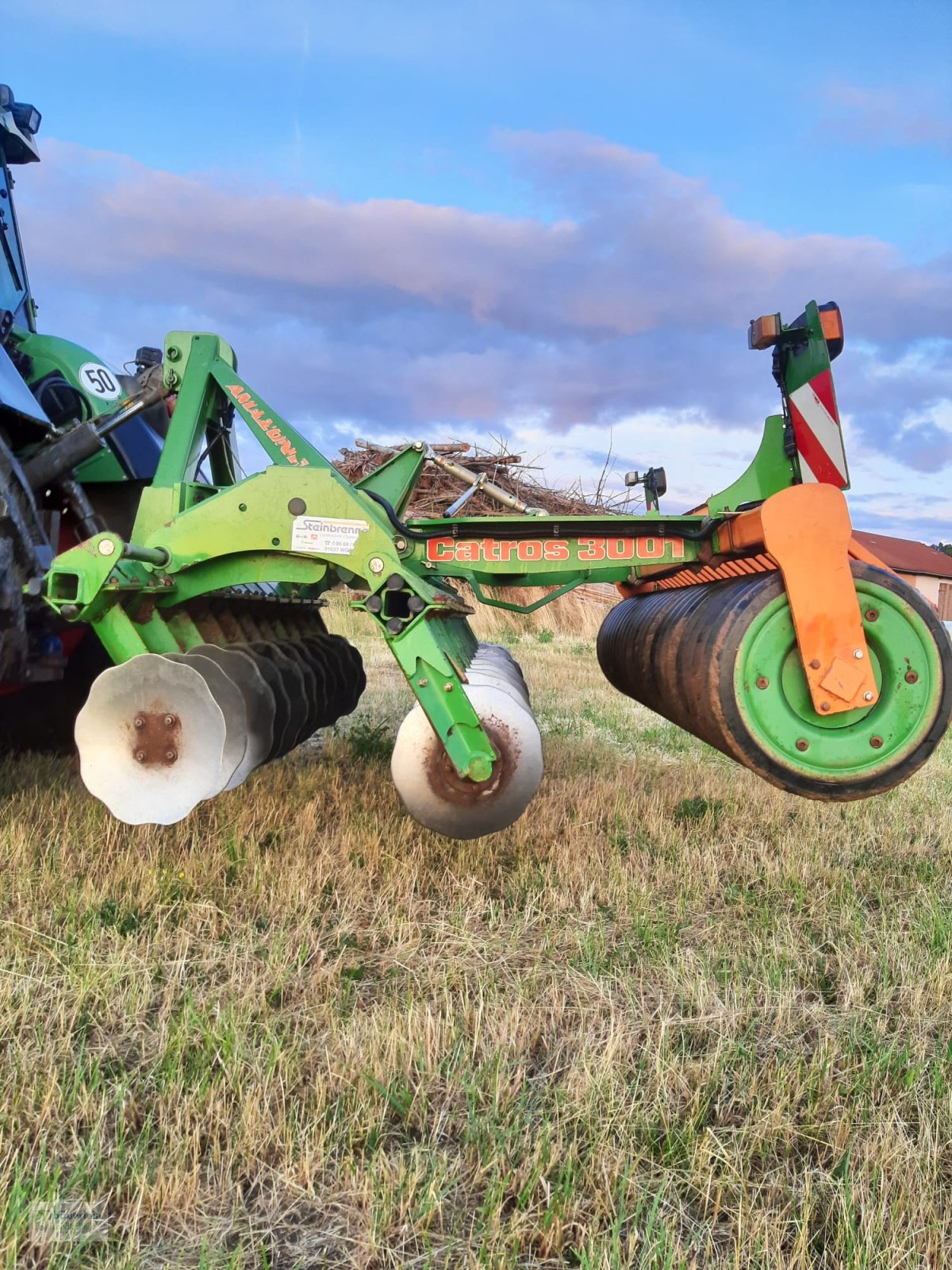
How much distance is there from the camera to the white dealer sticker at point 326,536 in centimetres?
297

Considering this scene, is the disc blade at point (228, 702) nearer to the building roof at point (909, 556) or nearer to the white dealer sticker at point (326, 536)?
the white dealer sticker at point (326, 536)

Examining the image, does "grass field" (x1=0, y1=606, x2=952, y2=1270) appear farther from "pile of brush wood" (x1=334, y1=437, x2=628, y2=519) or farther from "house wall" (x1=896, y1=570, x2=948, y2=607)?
"house wall" (x1=896, y1=570, x2=948, y2=607)

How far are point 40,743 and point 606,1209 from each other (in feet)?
12.1

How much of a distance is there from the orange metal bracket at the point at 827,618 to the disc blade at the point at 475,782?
2.95ft

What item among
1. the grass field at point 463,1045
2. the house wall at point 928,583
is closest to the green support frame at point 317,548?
the grass field at point 463,1045

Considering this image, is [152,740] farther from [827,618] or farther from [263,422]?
[827,618]

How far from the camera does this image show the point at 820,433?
346 cm

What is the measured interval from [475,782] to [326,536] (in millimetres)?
955

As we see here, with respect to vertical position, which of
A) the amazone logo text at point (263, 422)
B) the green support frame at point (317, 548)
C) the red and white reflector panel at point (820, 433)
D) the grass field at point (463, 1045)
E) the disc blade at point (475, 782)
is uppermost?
the amazone logo text at point (263, 422)

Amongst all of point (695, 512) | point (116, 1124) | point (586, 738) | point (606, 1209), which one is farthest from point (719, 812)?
point (116, 1124)

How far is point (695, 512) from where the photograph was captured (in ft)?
11.7

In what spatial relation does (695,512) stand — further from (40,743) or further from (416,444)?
(40,743)

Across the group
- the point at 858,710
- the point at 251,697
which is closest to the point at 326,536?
the point at 251,697

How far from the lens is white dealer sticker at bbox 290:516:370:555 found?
297cm
